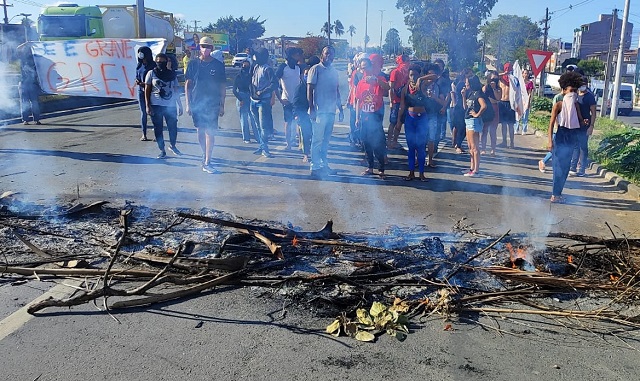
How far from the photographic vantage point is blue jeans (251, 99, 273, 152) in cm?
954

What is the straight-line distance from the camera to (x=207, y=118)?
26.3 feet

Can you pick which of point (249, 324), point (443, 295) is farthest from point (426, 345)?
point (249, 324)

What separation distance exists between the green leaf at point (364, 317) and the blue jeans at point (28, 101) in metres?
11.1

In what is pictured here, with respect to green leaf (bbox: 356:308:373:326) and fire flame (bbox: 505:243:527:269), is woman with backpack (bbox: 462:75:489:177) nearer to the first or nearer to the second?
fire flame (bbox: 505:243:527:269)

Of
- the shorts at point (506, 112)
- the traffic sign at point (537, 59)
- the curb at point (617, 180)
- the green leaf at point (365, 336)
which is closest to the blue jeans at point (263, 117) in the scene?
the shorts at point (506, 112)

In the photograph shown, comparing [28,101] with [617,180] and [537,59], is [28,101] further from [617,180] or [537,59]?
[617,180]

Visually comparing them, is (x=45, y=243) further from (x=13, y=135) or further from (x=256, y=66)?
(x=13, y=135)

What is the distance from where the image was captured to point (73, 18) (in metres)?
21.2

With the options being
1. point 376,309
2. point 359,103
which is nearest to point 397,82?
point 359,103

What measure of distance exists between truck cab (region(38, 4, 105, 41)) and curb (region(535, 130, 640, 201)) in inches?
730

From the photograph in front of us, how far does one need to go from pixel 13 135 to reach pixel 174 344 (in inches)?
A: 382

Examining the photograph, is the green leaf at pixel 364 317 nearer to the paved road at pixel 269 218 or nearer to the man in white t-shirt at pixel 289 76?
the paved road at pixel 269 218

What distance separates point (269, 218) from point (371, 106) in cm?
274

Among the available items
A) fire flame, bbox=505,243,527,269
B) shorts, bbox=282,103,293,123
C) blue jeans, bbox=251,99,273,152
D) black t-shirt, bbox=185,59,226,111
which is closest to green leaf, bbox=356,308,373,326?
fire flame, bbox=505,243,527,269
